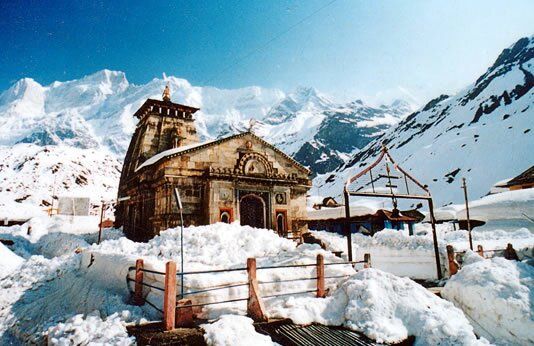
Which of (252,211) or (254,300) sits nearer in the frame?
(254,300)

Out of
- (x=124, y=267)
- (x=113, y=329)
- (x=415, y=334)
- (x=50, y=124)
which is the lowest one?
(x=415, y=334)

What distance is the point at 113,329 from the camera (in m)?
6.51

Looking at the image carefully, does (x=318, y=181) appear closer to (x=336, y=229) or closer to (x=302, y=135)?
(x=302, y=135)

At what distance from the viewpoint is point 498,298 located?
8391 mm

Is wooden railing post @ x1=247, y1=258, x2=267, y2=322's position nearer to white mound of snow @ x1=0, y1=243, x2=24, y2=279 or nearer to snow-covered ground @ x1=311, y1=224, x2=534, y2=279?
snow-covered ground @ x1=311, y1=224, x2=534, y2=279

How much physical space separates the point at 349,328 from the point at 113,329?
5.15 metres

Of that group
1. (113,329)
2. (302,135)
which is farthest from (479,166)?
(302,135)

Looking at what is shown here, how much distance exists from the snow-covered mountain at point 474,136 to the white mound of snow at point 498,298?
2201 inches

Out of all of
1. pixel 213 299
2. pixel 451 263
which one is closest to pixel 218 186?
pixel 213 299

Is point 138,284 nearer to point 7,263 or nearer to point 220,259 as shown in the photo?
point 220,259

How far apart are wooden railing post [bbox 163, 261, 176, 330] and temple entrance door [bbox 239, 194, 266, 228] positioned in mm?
14687

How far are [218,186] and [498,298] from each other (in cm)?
1530

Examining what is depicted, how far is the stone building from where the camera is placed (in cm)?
1967

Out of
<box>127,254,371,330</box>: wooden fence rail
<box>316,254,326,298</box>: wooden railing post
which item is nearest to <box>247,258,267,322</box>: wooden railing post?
<box>127,254,371,330</box>: wooden fence rail
